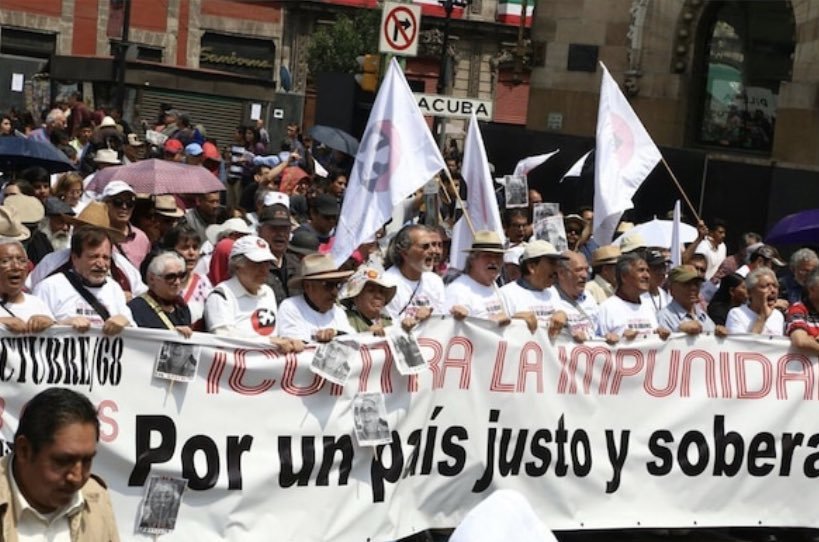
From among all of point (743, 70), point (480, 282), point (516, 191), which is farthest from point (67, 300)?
point (743, 70)

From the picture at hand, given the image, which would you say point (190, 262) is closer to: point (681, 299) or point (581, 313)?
point (581, 313)

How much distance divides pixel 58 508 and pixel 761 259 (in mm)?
10069

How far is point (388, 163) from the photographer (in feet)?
34.6

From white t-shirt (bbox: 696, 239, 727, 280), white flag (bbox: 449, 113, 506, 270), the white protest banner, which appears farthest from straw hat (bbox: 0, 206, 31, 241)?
white t-shirt (bbox: 696, 239, 727, 280)

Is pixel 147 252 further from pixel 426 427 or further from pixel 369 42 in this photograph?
pixel 369 42

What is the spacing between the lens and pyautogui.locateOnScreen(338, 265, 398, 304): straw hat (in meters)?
8.80

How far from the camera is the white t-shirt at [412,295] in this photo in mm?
9633

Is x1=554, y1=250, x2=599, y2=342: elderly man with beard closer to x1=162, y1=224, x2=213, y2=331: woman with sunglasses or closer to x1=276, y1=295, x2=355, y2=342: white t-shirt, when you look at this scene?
x1=276, y1=295, x2=355, y2=342: white t-shirt

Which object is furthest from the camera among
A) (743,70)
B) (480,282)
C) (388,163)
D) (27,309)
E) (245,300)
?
(743,70)

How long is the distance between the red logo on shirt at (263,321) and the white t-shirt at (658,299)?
9.55 feet

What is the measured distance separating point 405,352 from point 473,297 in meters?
1.11

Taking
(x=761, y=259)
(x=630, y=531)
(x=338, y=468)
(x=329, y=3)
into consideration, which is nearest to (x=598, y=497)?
(x=630, y=531)

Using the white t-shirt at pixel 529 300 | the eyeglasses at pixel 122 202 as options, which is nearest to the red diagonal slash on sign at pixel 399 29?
the eyeglasses at pixel 122 202

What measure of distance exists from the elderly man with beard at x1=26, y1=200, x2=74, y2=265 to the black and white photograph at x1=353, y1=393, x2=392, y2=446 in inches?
101
